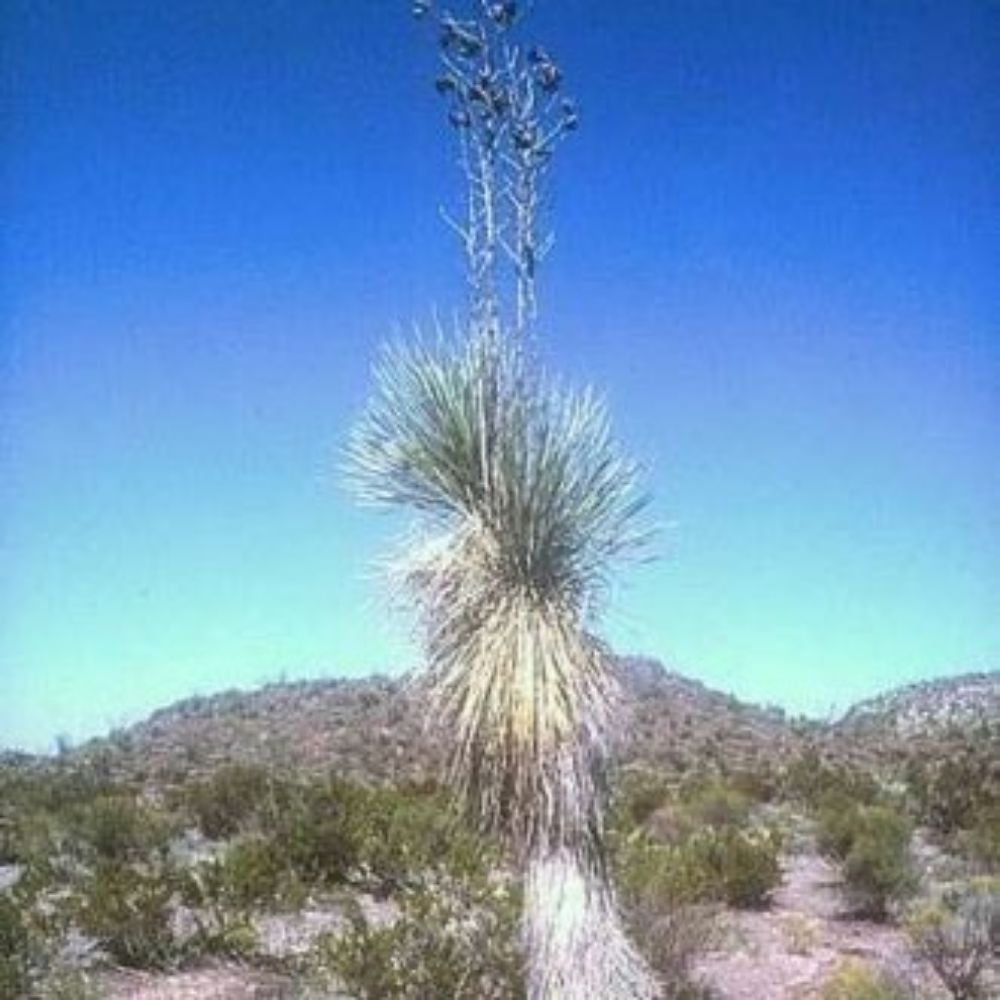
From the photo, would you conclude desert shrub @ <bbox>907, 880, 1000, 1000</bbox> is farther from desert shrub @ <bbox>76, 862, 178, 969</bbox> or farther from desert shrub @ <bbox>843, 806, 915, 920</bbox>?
desert shrub @ <bbox>76, 862, 178, 969</bbox>

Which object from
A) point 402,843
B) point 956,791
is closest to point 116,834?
point 402,843

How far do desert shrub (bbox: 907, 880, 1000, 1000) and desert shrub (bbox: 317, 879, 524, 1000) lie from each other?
289 cm

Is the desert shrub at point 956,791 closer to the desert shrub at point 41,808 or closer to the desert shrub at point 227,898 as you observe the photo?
the desert shrub at point 227,898

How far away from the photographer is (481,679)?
7.20 meters

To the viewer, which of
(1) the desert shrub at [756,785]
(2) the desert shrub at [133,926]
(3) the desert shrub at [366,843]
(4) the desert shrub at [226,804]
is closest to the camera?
(2) the desert shrub at [133,926]

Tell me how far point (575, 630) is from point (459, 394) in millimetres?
1147

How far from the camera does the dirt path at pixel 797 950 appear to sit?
448 inches

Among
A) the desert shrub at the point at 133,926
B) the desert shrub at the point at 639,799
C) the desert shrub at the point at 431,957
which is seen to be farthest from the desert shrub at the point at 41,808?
the desert shrub at the point at 431,957

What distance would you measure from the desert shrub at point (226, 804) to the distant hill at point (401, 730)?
345 cm

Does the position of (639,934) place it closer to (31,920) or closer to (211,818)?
(31,920)

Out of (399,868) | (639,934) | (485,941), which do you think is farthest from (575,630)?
(399,868)

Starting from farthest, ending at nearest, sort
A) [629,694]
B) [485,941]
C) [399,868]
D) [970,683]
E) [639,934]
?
1. [970,683]
2. [399,868]
3. [639,934]
4. [485,941]
5. [629,694]

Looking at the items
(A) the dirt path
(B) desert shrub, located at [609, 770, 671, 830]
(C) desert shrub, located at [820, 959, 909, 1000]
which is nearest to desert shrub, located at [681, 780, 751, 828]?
(B) desert shrub, located at [609, 770, 671, 830]

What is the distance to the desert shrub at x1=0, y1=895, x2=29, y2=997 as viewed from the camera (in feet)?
33.9
